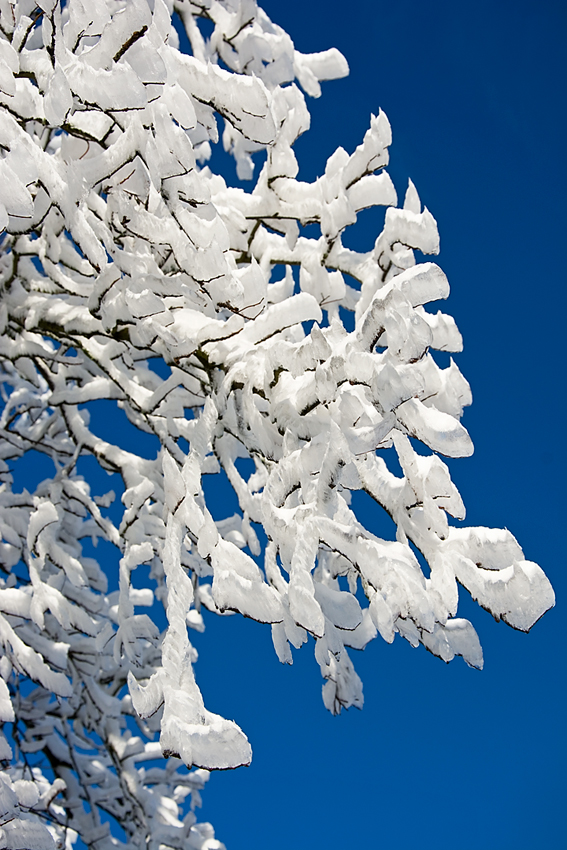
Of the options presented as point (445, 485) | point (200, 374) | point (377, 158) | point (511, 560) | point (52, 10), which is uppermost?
point (377, 158)

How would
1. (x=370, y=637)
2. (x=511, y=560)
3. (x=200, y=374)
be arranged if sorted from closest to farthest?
(x=511, y=560), (x=370, y=637), (x=200, y=374)

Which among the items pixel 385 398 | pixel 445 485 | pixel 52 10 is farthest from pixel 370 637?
pixel 52 10

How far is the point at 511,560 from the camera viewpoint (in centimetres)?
128

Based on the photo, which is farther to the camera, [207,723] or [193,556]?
[193,556]

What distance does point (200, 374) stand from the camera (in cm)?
200

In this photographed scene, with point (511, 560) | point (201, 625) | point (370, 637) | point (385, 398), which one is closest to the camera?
point (385, 398)

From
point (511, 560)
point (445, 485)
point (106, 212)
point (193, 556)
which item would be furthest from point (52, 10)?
point (193, 556)

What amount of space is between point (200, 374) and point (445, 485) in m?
0.89

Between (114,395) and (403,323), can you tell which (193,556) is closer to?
(114,395)

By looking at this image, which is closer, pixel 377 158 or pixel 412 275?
pixel 412 275

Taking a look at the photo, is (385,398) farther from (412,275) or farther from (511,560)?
(511,560)

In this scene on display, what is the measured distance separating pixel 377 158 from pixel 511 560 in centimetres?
114

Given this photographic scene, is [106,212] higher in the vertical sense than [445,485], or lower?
higher

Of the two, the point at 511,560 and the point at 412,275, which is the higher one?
the point at 412,275
